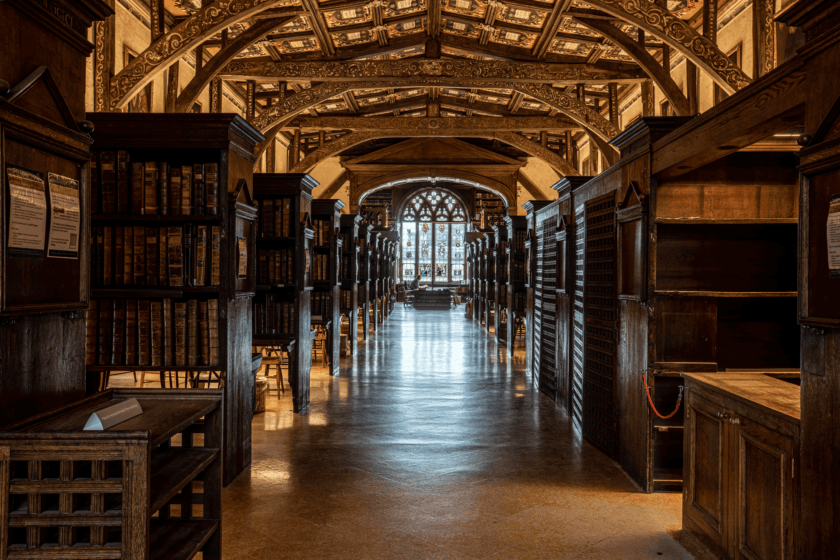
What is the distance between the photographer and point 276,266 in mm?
5918

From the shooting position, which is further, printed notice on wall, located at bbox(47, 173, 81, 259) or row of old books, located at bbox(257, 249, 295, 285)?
row of old books, located at bbox(257, 249, 295, 285)

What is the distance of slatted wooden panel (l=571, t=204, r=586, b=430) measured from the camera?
5.43 meters

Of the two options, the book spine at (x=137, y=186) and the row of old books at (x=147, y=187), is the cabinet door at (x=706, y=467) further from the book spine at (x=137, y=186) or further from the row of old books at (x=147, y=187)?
the book spine at (x=137, y=186)

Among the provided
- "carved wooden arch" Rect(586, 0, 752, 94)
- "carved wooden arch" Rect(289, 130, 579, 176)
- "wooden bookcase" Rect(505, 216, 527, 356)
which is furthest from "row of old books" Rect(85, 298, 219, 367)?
"carved wooden arch" Rect(289, 130, 579, 176)

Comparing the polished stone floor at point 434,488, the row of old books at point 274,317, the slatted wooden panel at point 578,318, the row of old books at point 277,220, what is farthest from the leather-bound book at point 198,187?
the slatted wooden panel at point 578,318

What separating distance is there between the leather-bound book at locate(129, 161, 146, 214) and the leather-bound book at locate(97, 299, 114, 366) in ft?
2.12

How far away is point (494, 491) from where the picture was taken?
152 inches

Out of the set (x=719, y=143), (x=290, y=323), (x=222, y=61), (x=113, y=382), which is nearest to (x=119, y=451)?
(x=719, y=143)

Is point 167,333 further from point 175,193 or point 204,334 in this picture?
point 175,193

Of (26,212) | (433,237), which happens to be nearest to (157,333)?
(26,212)

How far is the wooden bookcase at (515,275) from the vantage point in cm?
1007

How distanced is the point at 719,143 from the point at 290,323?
425cm

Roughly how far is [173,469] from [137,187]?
→ 7.19 ft

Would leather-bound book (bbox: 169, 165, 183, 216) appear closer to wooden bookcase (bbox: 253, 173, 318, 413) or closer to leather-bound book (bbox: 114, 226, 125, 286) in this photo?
leather-bound book (bbox: 114, 226, 125, 286)
